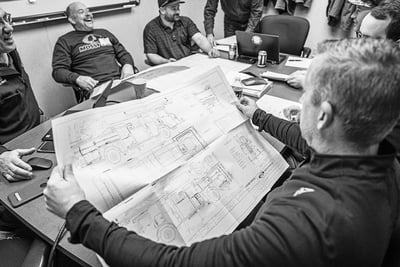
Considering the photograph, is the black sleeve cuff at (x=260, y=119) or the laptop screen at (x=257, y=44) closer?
the black sleeve cuff at (x=260, y=119)

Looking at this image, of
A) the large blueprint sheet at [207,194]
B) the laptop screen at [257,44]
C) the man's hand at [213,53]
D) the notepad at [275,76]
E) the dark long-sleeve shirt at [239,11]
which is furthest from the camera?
the dark long-sleeve shirt at [239,11]

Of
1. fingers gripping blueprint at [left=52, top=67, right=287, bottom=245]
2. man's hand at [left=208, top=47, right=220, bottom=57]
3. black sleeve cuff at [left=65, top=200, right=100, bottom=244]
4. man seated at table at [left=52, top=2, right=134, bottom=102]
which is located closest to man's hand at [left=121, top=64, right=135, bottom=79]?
man seated at table at [left=52, top=2, right=134, bottom=102]

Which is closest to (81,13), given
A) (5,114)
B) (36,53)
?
(36,53)

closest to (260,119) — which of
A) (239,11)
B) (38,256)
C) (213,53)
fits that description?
(38,256)

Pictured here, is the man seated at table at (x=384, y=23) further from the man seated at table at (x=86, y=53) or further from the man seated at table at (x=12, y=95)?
the man seated at table at (x=86, y=53)

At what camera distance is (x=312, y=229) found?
46 centimetres

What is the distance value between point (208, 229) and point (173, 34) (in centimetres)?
226

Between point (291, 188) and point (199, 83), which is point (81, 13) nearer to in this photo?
point (199, 83)

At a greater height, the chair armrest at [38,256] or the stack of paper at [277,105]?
the stack of paper at [277,105]

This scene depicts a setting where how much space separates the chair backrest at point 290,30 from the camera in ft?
8.30

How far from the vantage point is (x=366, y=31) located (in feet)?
4.45

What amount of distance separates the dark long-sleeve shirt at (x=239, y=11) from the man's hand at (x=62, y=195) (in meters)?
2.76

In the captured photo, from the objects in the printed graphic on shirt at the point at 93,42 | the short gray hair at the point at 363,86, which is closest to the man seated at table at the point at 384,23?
the short gray hair at the point at 363,86

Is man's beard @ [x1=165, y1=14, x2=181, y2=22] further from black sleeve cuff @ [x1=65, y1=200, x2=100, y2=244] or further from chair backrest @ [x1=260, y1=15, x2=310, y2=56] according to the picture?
black sleeve cuff @ [x1=65, y1=200, x2=100, y2=244]
